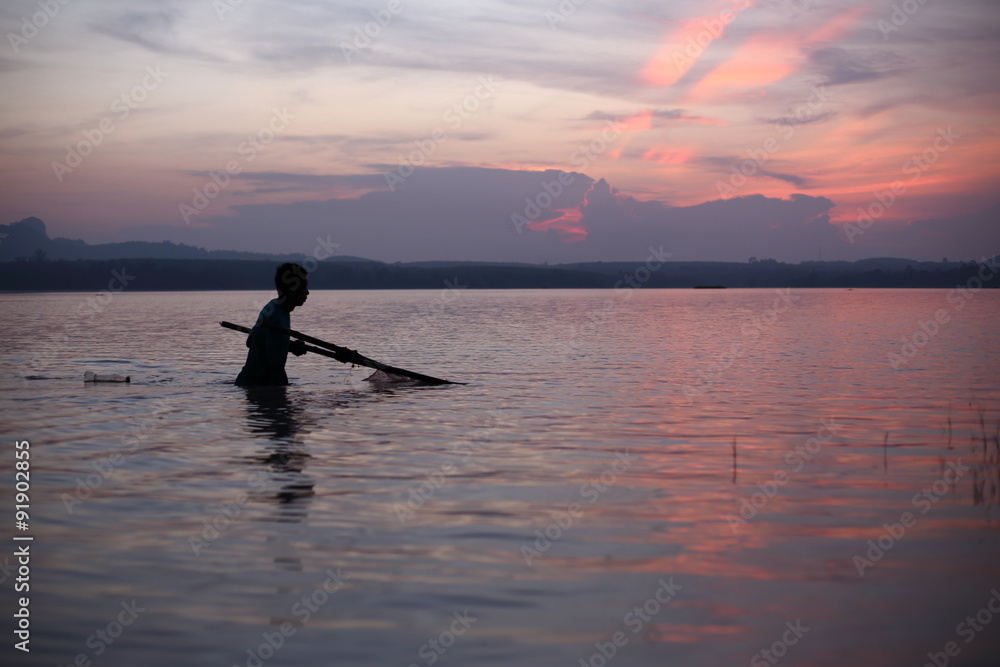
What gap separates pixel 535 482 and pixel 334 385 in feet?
42.7

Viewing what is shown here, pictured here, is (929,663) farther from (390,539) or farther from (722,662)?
(390,539)

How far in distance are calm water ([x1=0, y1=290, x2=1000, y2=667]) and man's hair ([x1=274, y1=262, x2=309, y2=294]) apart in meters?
2.38

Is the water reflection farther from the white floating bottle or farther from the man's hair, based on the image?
the white floating bottle

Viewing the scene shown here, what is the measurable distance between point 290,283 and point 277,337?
1.45 m

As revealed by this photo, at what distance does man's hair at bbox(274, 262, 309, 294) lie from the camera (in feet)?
58.7

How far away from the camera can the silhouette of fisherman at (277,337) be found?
1802 cm

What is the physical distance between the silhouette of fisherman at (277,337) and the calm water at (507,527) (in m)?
1.15

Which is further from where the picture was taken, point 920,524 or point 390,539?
point 920,524

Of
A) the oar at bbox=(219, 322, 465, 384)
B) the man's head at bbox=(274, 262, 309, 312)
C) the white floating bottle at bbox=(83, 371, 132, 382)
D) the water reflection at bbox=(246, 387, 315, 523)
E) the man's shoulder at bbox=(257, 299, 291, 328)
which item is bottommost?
the water reflection at bbox=(246, 387, 315, 523)

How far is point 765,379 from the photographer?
79.5ft

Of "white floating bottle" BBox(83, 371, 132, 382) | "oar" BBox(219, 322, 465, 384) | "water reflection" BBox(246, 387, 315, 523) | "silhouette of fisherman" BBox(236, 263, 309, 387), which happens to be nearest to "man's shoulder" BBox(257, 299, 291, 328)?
"silhouette of fisherman" BBox(236, 263, 309, 387)

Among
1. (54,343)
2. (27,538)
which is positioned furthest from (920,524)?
(54,343)

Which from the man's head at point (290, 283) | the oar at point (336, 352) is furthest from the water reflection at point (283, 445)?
the man's head at point (290, 283)

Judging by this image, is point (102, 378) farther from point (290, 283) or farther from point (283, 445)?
point (283, 445)
